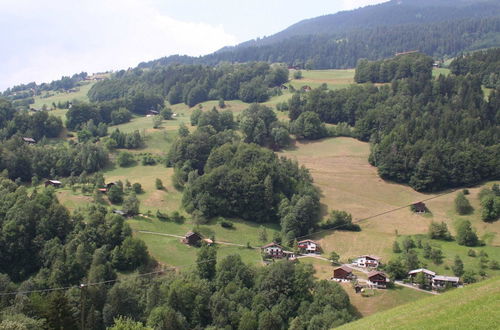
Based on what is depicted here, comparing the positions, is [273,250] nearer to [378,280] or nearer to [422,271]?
[378,280]

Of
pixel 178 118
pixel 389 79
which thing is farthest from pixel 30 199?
pixel 389 79

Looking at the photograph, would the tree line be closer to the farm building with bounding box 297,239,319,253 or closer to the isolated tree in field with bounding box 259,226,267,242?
the isolated tree in field with bounding box 259,226,267,242

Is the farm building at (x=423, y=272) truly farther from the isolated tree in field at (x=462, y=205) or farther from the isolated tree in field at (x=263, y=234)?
the isolated tree in field at (x=462, y=205)

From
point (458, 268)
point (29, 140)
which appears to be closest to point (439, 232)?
point (458, 268)

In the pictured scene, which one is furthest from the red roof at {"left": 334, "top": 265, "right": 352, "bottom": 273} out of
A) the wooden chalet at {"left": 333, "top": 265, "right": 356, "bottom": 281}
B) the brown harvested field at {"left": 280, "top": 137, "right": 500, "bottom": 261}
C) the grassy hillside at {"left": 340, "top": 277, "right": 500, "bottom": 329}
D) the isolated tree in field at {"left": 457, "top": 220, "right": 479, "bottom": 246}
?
the grassy hillside at {"left": 340, "top": 277, "right": 500, "bottom": 329}

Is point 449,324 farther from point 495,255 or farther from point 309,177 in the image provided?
point 309,177

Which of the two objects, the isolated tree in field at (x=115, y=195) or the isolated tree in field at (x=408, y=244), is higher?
the isolated tree in field at (x=115, y=195)

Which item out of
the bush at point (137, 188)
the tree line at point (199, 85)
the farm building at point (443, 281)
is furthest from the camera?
the tree line at point (199, 85)

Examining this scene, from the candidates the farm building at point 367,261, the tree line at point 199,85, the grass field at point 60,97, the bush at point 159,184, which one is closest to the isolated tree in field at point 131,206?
the bush at point 159,184
